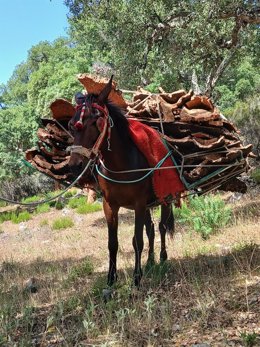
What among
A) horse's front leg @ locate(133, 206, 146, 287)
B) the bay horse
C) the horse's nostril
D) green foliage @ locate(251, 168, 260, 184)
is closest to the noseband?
the bay horse

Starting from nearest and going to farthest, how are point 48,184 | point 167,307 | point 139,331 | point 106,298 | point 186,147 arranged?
1. point 139,331
2. point 167,307
3. point 106,298
4. point 186,147
5. point 48,184

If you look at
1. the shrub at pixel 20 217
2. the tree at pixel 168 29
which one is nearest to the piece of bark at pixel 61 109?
the tree at pixel 168 29

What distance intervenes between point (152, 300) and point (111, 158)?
5.72ft

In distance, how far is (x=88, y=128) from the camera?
4.39m

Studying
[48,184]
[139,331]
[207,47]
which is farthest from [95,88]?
[48,184]

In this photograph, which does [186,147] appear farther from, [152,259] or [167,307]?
[167,307]

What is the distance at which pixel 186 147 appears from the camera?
5.40 metres

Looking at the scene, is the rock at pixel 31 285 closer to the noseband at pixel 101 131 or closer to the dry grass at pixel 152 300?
the dry grass at pixel 152 300

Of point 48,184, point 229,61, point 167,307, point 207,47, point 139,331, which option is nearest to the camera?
point 139,331

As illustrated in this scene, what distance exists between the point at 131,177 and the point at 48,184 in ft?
70.0

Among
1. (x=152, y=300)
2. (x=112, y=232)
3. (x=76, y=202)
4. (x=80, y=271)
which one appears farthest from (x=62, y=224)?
(x=152, y=300)

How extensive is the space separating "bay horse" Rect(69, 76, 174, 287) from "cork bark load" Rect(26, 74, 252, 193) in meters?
0.49

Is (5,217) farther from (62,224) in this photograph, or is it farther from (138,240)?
(138,240)

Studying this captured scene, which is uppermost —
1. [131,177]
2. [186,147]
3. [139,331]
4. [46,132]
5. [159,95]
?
[159,95]
